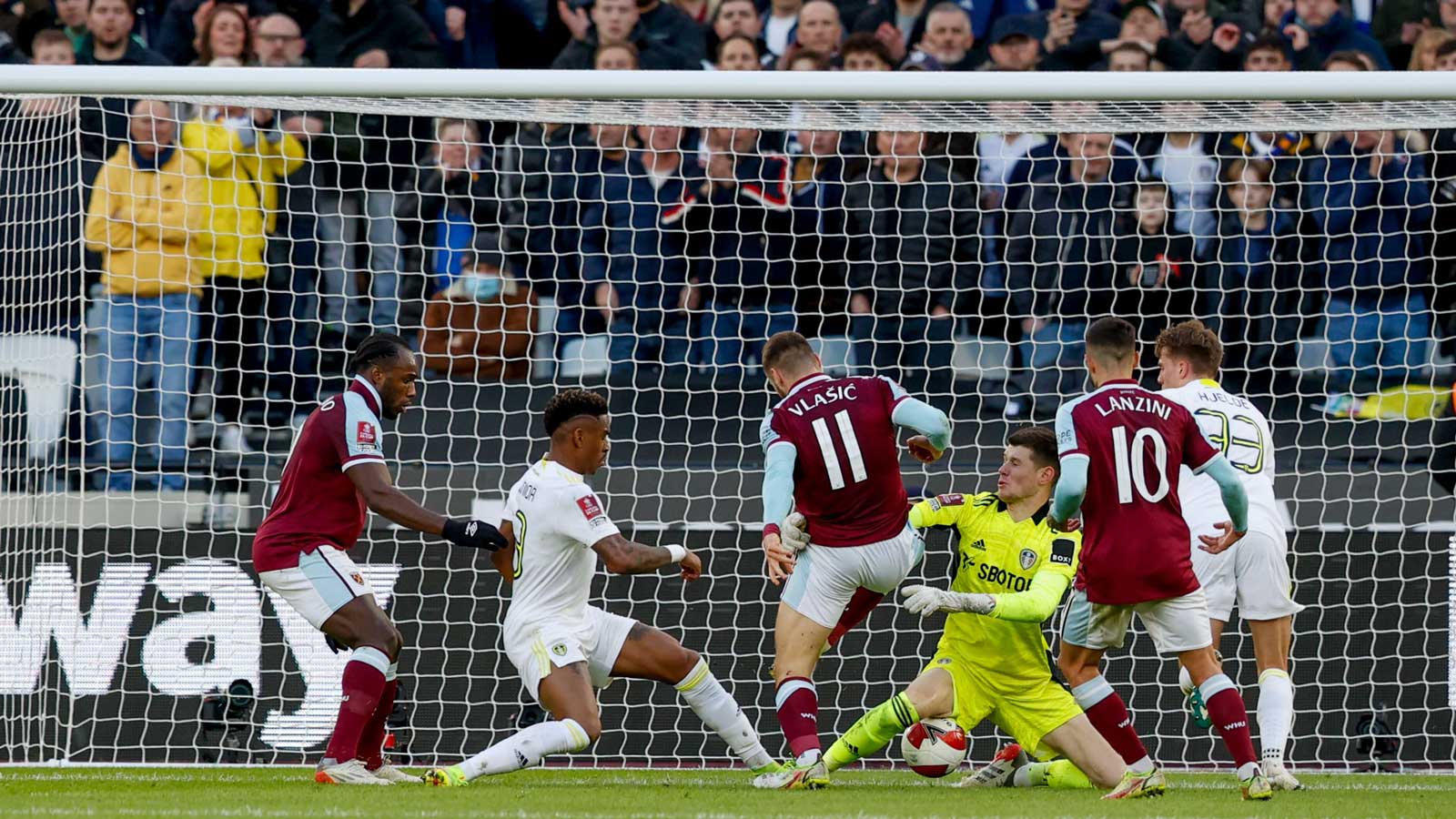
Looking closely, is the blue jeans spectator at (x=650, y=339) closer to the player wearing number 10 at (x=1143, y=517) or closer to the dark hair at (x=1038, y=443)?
the dark hair at (x=1038, y=443)

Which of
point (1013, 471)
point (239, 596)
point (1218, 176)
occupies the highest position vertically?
point (1218, 176)

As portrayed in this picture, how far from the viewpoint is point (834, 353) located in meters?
9.89

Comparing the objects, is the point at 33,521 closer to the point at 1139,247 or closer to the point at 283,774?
the point at 283,774

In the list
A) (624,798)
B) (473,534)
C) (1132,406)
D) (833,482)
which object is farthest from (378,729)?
(1132,406)

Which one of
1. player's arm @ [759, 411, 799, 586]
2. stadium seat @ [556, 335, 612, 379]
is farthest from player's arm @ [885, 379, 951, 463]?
stadium seat @ [556, 335, 612, 379]

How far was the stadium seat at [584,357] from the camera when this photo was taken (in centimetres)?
980

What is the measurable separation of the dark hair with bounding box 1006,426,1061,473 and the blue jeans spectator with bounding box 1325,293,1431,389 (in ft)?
10.5

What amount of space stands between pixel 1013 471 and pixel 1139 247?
3.41 meters

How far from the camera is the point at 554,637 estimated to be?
6.71 metres

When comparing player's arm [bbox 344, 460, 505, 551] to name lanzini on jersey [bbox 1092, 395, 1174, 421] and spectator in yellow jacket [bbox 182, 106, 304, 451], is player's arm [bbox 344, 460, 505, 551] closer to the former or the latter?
name lanzini on jersey [bbox 1092, 395, 1174, 421]

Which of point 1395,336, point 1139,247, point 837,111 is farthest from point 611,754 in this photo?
point 1395,336

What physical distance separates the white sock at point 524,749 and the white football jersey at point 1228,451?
271 cm

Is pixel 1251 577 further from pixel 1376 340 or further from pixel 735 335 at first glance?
pixel 735 335

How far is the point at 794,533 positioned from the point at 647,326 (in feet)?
11.5
